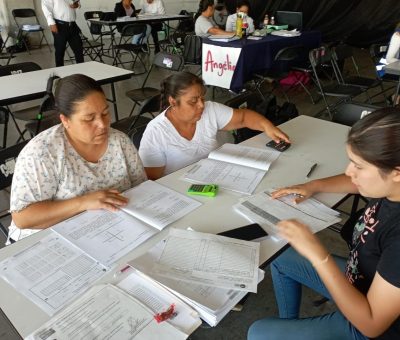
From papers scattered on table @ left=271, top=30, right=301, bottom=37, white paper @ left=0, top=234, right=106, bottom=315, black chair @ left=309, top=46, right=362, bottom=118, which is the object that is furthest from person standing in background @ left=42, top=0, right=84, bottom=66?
white paper @ left=0, top=234, right=106, bottom=315

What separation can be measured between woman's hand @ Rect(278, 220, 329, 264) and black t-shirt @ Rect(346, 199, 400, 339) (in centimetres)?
14

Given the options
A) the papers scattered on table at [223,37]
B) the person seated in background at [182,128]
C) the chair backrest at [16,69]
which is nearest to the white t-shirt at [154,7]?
the papers scattered on table at [223,37]

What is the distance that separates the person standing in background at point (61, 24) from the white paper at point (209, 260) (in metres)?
5.24

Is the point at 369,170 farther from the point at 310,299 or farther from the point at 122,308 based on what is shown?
the point at 310,299

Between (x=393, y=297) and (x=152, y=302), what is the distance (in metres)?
0.58

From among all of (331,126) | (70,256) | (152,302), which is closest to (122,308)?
(152,302)

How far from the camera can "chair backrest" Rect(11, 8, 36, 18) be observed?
25.3 feet

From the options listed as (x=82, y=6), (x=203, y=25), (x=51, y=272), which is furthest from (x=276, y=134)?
(x=82, y=6)

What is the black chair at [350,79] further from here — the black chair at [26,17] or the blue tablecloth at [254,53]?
the black chair at [26,17]

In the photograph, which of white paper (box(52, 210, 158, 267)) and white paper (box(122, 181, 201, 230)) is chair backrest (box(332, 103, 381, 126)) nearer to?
white paper (box(122, 181, 201, 230))

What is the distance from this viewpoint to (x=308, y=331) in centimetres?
106

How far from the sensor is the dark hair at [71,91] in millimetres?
1320

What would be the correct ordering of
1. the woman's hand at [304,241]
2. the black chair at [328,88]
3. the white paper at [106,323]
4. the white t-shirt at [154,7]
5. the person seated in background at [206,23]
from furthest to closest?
the white t-shirt at [154,7] → the person seated in background at [206,23] → the black chair at [328,88] → the woman's hand at [304,241] → the white paper at [106,323]

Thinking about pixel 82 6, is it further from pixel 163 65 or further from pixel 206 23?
pixel 163 65
